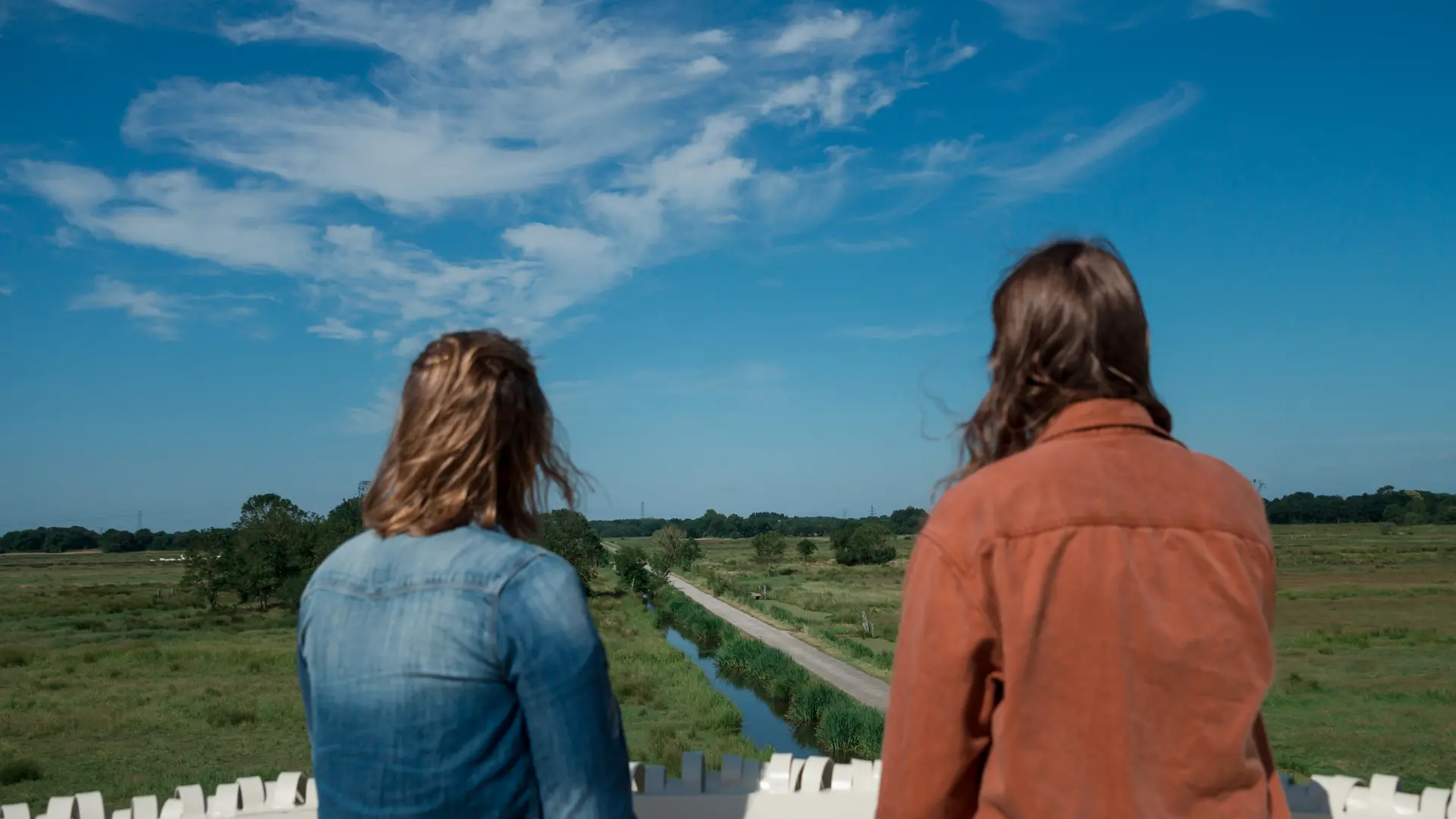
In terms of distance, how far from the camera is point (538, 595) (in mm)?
1412

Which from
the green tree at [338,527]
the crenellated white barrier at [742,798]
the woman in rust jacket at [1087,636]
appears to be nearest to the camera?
the woman in rust jacket at [1087,636]

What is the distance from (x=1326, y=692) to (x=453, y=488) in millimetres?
25925

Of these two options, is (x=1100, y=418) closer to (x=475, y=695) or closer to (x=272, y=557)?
(x=475, y=695)

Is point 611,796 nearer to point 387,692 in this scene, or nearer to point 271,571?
point 387,692

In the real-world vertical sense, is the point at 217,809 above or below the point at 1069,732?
below

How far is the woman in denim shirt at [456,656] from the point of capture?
141cm

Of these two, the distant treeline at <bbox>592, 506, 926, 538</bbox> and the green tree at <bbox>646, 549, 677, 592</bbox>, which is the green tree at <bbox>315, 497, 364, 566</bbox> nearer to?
the green tree at <bbox>646, 549, 677, 592</bbox>

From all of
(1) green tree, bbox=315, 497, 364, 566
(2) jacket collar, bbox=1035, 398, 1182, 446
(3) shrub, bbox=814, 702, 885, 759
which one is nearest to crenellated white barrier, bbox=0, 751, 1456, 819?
(2) jacket collar, bbox=1035, 398, 1182, 446

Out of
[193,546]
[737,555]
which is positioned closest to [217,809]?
[193,546]

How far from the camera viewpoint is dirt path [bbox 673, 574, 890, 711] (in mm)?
22984

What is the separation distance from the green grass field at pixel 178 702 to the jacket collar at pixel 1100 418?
12.1 metres

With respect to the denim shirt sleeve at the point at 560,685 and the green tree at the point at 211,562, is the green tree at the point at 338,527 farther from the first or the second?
the denim shirt sleeve at the point at 560,685

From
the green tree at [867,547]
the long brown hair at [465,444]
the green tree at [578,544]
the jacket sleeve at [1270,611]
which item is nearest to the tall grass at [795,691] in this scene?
the green tree at [578,544]

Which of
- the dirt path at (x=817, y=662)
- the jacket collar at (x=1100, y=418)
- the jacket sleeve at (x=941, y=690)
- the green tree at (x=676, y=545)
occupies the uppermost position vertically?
the jacket collar at (x=1100, y=418)
